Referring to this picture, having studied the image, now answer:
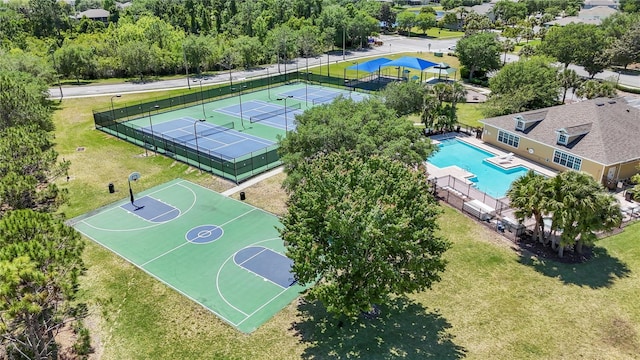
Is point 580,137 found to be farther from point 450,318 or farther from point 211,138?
point 211,138

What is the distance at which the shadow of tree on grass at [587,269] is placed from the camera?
80.5 ft

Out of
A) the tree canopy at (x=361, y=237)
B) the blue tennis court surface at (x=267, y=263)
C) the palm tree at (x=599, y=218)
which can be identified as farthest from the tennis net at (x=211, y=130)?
the palm tree at (x=599, y=218)

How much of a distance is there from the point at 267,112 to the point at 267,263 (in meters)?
32.2

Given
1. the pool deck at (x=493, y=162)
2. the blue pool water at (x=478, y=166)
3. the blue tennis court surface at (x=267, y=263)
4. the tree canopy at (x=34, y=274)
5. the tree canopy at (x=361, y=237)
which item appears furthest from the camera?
the pool deck at (x=493, y=162)

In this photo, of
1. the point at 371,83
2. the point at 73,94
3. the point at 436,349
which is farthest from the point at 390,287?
the point at 73,94

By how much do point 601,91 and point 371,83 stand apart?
96.6 feet

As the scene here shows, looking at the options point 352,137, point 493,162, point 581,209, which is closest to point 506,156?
point 493,162

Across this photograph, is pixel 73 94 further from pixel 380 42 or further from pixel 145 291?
pixel 380 42

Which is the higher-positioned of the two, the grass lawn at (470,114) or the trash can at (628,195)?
the grass lawn at (470,114)

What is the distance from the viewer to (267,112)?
5541cm

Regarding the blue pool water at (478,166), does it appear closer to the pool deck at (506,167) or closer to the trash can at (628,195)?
the pool deck at (506,167)

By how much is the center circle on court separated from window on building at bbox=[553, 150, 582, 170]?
28620 mm

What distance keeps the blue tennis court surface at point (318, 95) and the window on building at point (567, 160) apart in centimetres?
2639

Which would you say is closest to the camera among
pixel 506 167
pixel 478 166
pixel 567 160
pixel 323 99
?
pixel 567 160
